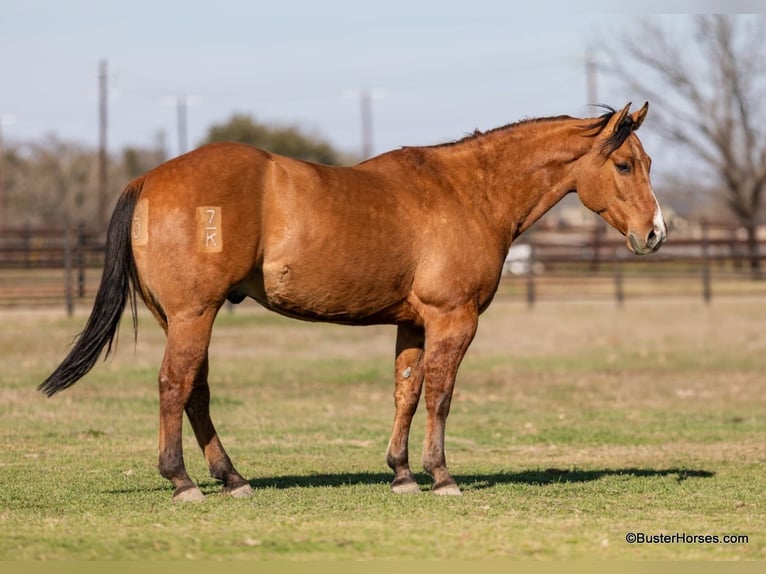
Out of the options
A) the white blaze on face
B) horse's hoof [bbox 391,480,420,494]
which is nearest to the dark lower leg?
horse's hoof [bbox 391,480,420,494]

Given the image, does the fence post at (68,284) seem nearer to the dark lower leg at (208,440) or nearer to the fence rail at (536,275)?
the fence rail at (536,275)

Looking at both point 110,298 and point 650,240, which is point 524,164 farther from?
point 110,298

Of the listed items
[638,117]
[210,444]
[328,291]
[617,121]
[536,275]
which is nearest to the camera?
[328,291]

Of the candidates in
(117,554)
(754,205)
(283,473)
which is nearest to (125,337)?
(283,473)

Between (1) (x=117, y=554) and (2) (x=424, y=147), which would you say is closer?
(1) (x=117, y=554)

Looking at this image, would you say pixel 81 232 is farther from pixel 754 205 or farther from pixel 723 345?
pixel 754 205

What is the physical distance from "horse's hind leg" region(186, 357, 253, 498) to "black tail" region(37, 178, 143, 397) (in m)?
0.66

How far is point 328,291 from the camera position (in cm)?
817

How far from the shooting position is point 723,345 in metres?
22.8

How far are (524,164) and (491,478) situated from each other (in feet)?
8.28

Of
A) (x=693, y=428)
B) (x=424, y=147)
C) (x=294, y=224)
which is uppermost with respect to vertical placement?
(x=424, y=147)

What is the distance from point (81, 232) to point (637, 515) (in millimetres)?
21394

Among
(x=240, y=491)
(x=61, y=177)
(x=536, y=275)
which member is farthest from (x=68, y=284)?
(x=61, y=177)

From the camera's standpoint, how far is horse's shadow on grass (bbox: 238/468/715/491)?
9078 mm
